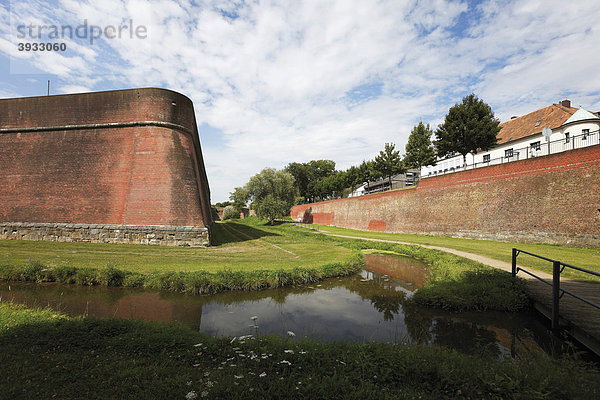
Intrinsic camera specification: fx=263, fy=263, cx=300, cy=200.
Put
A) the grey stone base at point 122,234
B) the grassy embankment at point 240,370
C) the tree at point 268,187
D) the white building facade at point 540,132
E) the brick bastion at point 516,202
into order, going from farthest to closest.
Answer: the tree at point 268,187 → the white building facade at point 540,132 → the grey stone base at point 122,234 → the brick bastion at point 516,202 → the grassy embankment at point 240,370

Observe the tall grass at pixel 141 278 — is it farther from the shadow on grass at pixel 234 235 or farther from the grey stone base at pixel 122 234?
the shadow on grass at pixel 234 235

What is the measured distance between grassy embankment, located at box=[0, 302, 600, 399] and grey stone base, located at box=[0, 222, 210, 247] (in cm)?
1022

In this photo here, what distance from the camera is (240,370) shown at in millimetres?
3211

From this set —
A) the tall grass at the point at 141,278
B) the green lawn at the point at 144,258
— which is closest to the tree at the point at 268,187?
the green lawn at the point at 144,258

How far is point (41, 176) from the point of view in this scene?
52.2ft

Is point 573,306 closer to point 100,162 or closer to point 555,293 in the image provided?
point 555,293

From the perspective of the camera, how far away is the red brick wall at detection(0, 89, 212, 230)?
1500 centimetres

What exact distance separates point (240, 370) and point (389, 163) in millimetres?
37095

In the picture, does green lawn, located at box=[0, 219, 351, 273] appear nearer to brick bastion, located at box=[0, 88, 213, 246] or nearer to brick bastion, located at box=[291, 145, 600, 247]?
brick bastion, located at box=[0, 88, 213, 246]

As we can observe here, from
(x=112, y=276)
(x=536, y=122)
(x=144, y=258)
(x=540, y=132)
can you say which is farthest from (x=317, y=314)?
(x=536, y=122)

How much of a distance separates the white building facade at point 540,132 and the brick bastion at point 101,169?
21.0m

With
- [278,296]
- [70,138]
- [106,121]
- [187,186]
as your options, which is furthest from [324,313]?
[70,138]

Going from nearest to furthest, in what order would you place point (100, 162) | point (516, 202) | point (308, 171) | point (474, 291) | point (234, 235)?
point (474, 291)
point (100, 162)
point (516, 202)
point (234, 235)
point (308, 171)

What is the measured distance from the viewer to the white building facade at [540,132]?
2244 cm
